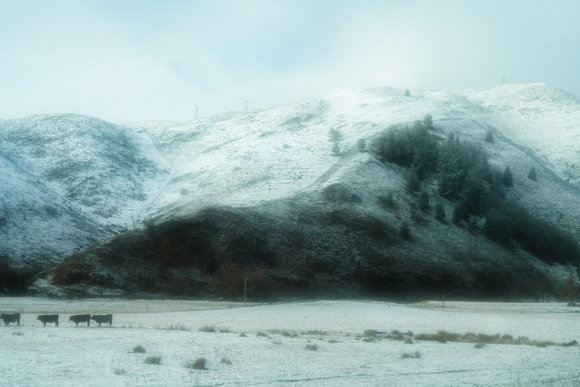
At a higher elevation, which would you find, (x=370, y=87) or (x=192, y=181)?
(x=370, y=87)

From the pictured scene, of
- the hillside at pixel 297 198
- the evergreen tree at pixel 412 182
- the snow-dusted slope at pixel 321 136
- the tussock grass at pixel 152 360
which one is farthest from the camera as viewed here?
the snow-dusted slope at pixel 321 136

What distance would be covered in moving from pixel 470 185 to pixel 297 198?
33.5 metres

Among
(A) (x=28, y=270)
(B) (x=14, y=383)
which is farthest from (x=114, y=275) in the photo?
(B) (x=14, y=383)

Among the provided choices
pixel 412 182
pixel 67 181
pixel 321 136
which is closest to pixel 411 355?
pixel 412 182

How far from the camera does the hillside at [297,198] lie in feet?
259

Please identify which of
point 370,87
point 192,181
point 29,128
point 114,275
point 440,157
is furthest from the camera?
point 370,87

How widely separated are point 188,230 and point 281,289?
18.7m

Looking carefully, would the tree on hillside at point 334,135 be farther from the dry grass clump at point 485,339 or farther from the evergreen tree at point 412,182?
the dry grass clump at point 485,339

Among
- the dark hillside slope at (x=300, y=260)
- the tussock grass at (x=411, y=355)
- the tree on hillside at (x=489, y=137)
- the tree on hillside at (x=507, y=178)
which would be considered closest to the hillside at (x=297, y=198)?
the dark hillside slope at (x=300, y=260)

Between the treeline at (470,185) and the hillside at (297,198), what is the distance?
147 centimetres

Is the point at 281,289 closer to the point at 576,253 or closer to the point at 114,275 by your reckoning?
the point at 114,275

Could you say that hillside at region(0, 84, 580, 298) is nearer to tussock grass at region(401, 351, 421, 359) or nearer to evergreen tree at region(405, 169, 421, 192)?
evergreen tree at region(405, 169, 421, 192)

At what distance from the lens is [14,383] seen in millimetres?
13508

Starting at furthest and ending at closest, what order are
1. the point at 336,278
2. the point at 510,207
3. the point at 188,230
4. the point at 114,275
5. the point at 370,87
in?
the point at 370,87, the point at 510,207, the point at 188,230, the point at 336,278, the point at 114,275
